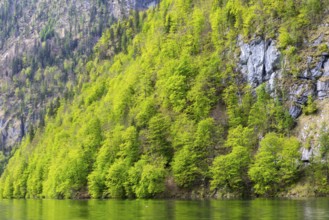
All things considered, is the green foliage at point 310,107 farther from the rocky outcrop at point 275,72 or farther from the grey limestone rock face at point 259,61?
the grey limestone rock face at point 259,61

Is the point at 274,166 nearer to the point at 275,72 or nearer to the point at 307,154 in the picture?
the point at 307,154

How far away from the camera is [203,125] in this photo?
412ft

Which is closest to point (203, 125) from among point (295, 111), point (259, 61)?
point (295, 111)

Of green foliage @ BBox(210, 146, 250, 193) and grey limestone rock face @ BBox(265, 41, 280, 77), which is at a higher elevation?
grey limestone rock face @ BBox(265, 41, 280, 77)

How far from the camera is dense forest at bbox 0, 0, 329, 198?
111 meters

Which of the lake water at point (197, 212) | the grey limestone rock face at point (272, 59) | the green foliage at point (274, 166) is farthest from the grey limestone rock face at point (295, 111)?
the lake water at point (197, 212)

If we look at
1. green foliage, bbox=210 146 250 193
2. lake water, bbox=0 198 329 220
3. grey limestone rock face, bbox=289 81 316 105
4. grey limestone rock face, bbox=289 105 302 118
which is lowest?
lake water, bbox=0 198 329 220

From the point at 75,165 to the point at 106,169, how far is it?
19.2 m

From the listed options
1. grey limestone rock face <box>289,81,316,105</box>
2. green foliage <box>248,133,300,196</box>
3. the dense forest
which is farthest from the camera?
grey limestone rock face <box>289,81,316,105</box>

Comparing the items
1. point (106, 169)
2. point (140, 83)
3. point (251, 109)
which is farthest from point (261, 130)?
point (140, 83)

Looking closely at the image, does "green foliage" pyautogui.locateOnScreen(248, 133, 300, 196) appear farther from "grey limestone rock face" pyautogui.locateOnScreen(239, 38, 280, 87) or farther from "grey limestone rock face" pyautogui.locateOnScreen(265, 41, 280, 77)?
"grey limestone rock face" pyautogui.locateOnScreen(239, 38, 280, 87)

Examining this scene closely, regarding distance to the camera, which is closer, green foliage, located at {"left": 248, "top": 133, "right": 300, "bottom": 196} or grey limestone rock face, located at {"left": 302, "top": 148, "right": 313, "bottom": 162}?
green foliage, located at {"left": 248, "top": 133, "right": 300, "bottom": 196}

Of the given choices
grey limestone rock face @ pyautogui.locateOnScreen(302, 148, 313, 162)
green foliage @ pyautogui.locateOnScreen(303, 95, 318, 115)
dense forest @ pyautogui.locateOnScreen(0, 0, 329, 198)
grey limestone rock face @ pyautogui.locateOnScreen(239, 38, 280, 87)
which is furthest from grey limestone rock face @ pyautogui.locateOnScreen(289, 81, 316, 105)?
grey limestone rock face @ pyautogui.locateOnScreen(302, 148, 313, 162)

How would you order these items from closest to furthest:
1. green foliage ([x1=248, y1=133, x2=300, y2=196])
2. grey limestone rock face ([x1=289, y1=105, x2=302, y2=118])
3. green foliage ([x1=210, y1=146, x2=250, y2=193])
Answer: green foliage ([x1=248, y1=133, x2=300, y2=196]), green foliage ([x1=210, y1=146, x2=250, y2=193]), grey limestone rock face ([x1=289, y1=105, x2=302, y2=118])
